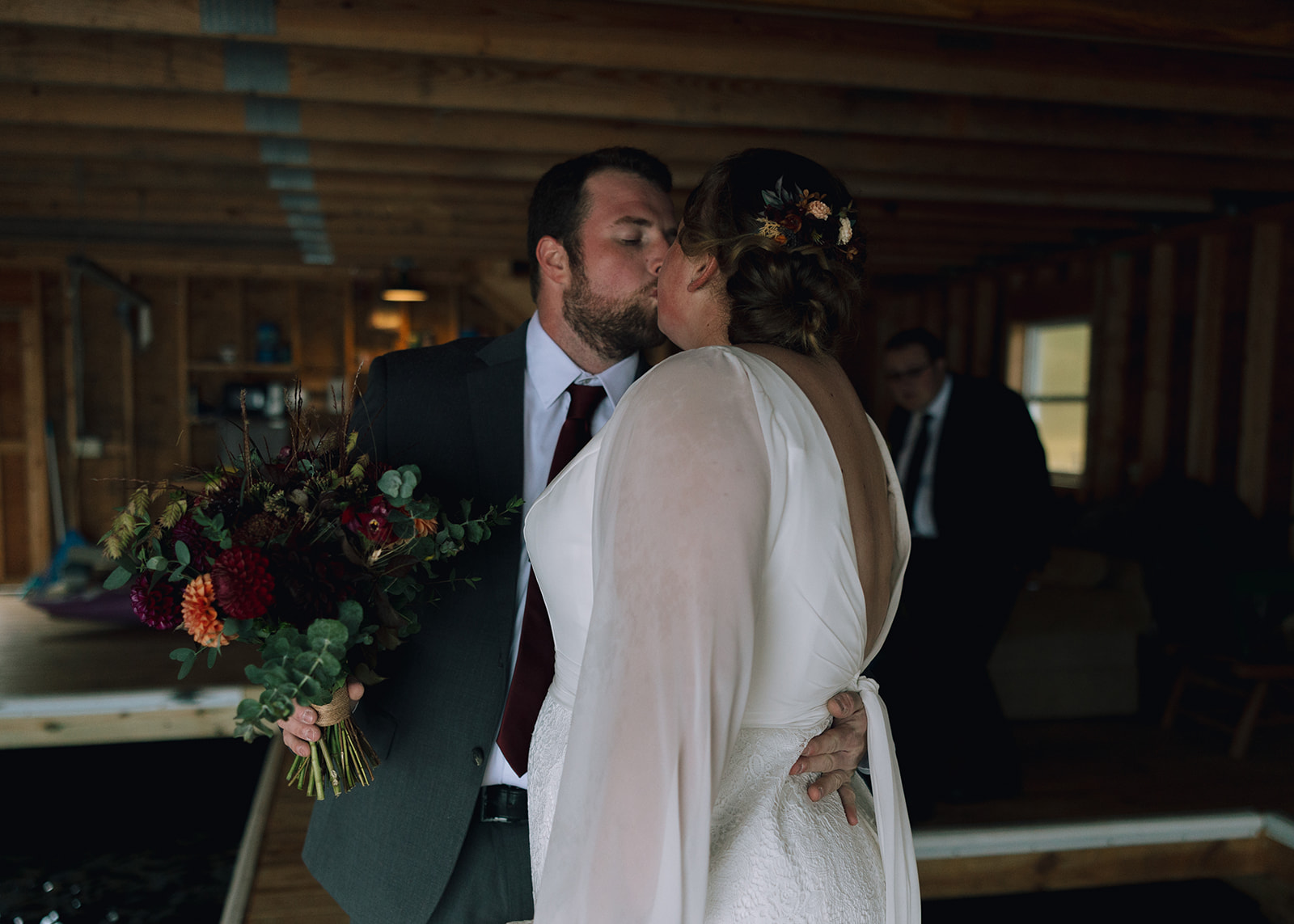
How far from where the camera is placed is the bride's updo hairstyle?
3.43ft

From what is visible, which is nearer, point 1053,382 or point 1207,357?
point 1207,357

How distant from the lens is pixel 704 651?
0.85 meters

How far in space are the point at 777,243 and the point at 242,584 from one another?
0.75 m

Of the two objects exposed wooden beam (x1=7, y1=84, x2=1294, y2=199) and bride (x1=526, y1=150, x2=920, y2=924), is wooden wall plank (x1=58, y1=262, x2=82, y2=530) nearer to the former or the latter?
exposed wooden beam (x1=7, y1=84, x2=1294, y2=199)

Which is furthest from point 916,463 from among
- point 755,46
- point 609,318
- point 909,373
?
point 609,318

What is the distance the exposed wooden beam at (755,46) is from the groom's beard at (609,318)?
63.7 inches

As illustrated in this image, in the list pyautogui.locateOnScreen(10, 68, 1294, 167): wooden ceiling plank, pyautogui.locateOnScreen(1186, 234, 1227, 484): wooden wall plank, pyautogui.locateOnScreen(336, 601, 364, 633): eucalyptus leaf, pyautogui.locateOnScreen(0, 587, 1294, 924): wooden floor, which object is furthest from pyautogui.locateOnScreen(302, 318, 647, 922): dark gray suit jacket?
pyautogui.locateOnScreen(1186, 234, 1227, 484): wooden wall plank

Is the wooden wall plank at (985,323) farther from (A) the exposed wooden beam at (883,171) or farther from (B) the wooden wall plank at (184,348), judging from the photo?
(B) the wooden wall plank at (184,348)

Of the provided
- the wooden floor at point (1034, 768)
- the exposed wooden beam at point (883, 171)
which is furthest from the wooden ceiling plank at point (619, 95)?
the wooden floor at point (1034, 768)

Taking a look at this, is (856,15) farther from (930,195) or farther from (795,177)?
A: (930,195)

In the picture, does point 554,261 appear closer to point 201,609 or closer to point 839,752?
point 201,609

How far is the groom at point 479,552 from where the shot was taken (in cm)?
155

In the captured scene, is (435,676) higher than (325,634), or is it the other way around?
(325,634)

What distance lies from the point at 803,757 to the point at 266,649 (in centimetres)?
66
